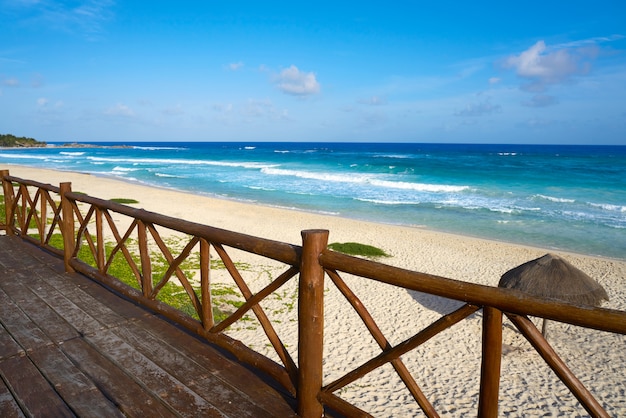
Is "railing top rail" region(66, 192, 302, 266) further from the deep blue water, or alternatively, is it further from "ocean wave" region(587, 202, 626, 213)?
"ocean wave" region(587, 202, 626, 213)

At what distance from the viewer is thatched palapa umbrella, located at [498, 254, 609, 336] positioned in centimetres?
629

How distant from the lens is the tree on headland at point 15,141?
10050 centimetres

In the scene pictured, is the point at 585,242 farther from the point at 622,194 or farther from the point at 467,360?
the point at 622,194

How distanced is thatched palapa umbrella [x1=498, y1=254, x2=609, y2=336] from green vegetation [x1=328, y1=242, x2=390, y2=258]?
222 inches

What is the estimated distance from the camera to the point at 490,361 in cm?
206

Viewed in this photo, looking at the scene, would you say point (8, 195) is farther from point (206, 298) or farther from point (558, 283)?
point (558, 283)

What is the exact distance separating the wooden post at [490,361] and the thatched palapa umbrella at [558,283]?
4.74m

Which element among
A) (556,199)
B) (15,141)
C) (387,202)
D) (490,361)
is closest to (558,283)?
(490,361)

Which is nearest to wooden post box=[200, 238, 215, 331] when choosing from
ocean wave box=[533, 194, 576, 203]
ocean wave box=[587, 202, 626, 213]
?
ocean wave box=[587, 202, 626, 213]

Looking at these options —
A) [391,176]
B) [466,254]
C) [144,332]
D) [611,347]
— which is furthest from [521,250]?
[391,176]

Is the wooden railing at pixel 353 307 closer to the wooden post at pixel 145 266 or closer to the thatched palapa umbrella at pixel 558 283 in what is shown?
the wooden post at pixel 145 266

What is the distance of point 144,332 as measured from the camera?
3900mm

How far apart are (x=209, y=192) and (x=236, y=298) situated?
21.6 metres

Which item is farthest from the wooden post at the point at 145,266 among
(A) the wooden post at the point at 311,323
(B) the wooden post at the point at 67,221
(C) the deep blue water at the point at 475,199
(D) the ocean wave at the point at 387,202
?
(D) the ocean wave at the point at 387,202
